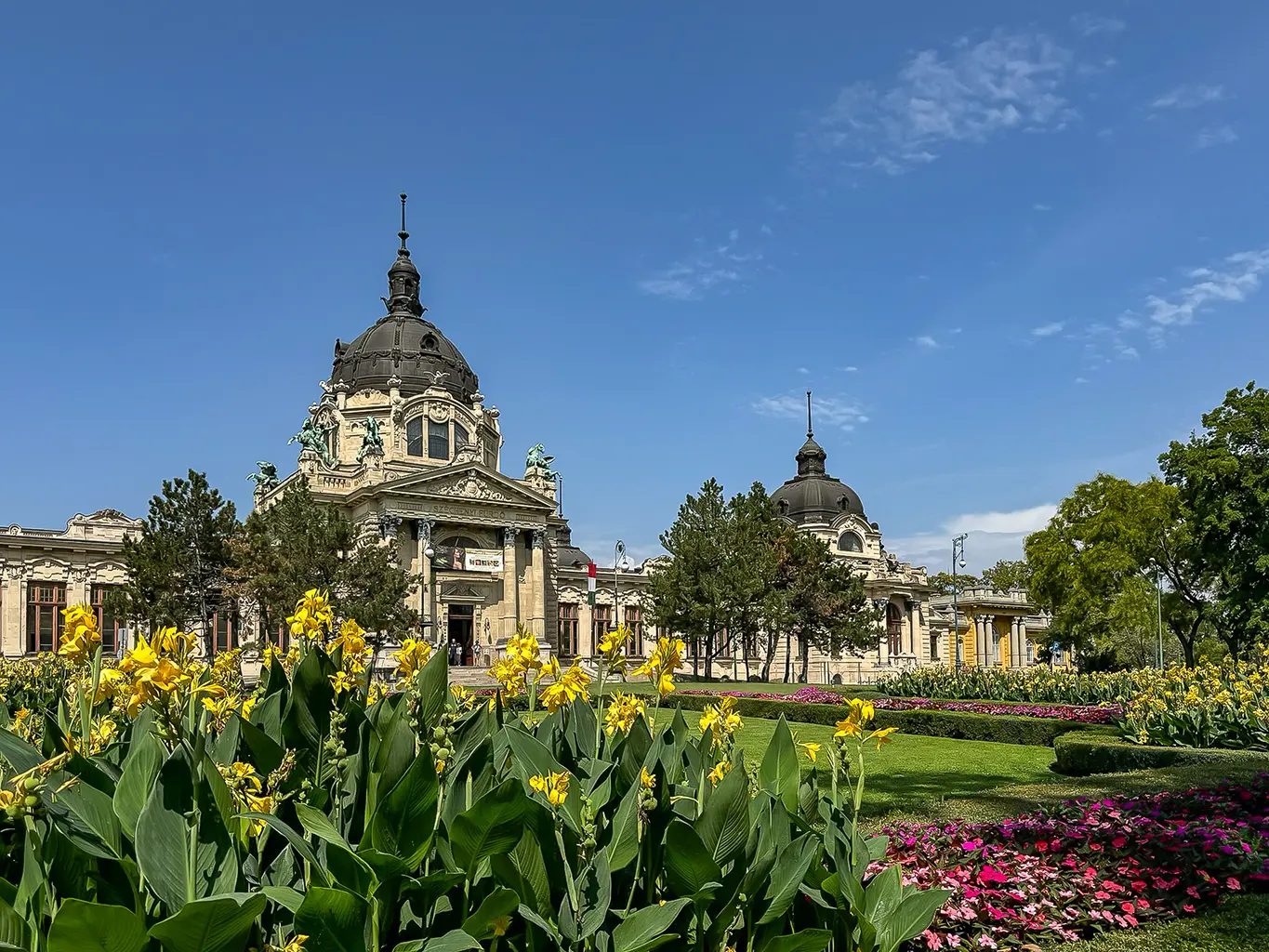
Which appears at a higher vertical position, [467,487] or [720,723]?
[467,487]

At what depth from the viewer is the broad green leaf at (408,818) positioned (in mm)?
3027

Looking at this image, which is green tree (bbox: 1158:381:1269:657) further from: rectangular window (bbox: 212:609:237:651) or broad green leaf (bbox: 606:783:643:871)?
rectangular window (bbox: 212:609:237:651)

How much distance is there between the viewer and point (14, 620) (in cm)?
5066

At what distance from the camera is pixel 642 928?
3.29 m

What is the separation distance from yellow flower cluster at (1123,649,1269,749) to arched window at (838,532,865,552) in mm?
53250

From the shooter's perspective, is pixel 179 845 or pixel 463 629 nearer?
pixel 179 845

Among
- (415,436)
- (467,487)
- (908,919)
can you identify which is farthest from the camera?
(415,436)

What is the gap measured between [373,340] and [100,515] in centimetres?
1797

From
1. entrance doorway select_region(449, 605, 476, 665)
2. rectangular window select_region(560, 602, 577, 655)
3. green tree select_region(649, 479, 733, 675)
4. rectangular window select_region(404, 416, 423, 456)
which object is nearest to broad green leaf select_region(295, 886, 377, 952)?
green tree select_region(649, 479, 733, 675)

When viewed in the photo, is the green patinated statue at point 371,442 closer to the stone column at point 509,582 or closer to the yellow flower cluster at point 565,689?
the stone column at point 509,582

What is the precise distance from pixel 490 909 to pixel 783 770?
5.23 feet

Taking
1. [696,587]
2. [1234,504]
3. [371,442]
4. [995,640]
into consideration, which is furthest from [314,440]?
[995,640]

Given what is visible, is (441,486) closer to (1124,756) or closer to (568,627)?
(568,627)

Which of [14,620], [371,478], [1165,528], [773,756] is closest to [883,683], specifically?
[1165,528]
